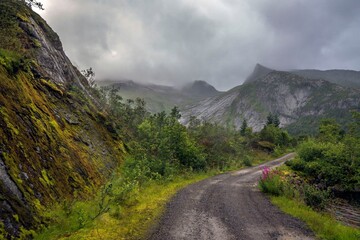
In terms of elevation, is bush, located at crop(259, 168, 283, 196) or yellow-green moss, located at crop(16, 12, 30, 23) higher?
yellow-green moss, located at crop(16, 12, 30, 23)

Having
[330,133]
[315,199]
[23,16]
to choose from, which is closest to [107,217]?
[315,199]

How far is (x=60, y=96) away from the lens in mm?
17766

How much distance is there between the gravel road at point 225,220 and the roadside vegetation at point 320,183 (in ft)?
2.98

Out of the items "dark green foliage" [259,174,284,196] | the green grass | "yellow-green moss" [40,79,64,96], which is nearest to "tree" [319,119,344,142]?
"dark green foliage" [259,174,284,196]

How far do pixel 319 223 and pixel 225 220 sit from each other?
3701mm

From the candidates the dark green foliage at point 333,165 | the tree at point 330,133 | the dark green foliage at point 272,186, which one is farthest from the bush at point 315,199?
the tree at point 330,133

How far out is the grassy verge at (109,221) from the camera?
7934mm

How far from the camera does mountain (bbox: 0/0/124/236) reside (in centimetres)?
750

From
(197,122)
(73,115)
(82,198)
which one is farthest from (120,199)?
(197,122)

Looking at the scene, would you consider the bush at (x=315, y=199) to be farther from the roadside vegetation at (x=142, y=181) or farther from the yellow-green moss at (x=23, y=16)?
the yellow-green moss at (x=23, y=16)

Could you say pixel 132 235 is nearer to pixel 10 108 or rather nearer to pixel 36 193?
pixel 36 193

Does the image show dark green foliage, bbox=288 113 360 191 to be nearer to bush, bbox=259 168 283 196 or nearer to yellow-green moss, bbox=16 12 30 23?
bush, bbox=259 168 283 196

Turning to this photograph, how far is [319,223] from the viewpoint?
1075cm

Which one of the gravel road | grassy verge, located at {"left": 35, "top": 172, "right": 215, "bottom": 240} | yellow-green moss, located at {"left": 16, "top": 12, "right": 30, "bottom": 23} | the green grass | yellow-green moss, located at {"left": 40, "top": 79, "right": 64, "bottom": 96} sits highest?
yellow-green moss, located at {"left": 16, "top": 12, "right": 30, "bottom": 23}
